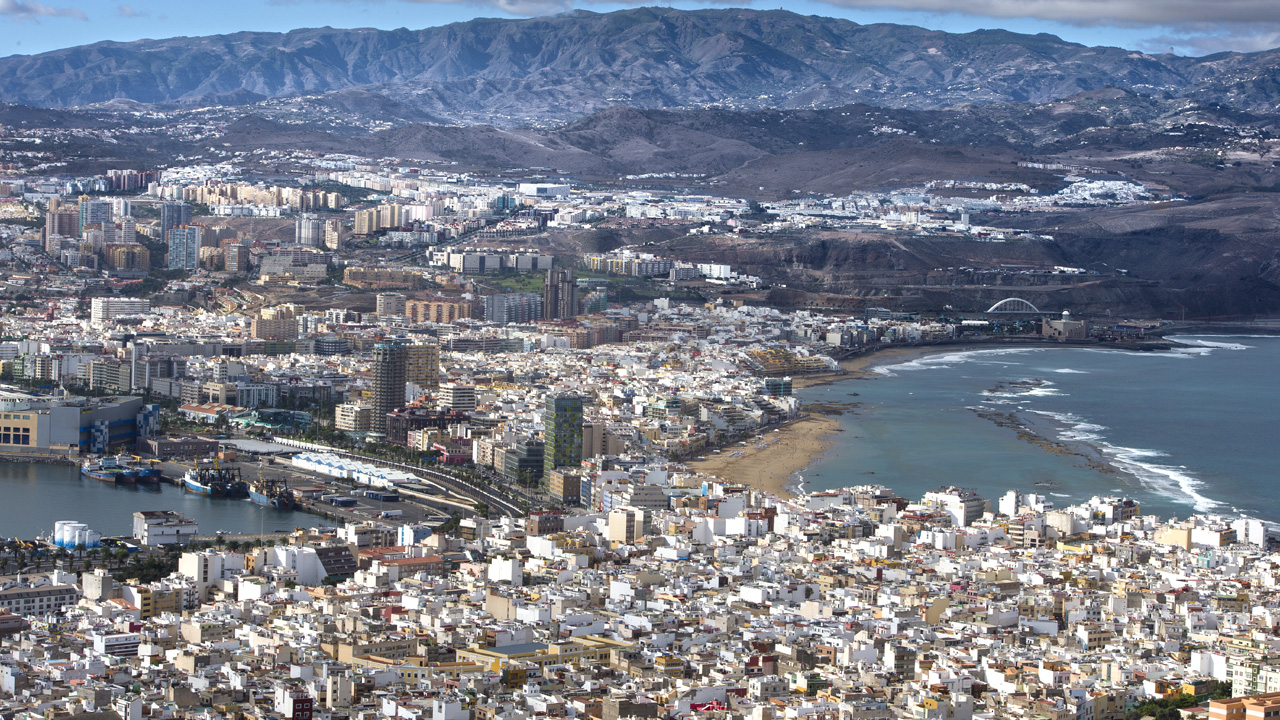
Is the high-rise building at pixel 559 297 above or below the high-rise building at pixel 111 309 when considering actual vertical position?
above

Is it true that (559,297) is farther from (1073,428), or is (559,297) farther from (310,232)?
(1073,428)

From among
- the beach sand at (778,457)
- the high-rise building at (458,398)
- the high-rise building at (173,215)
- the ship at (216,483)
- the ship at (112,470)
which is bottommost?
the ship at (112,470)

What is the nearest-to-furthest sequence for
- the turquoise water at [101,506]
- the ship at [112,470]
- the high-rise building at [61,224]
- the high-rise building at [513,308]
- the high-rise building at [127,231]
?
the turquoise water at [101,506] < the ship at [112,470] < the high-rise building at [513,308] < the high-rise building at [127,231] < the high-rise building at [61,224]

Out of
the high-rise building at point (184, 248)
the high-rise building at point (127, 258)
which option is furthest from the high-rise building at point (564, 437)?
the high-rise building at point (184, 248)

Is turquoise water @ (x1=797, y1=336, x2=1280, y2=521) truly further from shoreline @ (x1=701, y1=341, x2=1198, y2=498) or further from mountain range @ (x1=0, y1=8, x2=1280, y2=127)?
mountain range @ (x1=0, y1=8, x2=1280, y2=127)

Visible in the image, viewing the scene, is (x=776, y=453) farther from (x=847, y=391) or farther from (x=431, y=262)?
(x=431, y=262)

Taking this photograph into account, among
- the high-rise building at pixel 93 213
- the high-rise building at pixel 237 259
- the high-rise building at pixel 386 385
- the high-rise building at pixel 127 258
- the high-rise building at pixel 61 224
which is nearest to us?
the high-rise building at pixel 386 385

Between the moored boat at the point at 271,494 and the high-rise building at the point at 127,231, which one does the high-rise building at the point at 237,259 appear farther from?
the moored boat at the point at 271,494

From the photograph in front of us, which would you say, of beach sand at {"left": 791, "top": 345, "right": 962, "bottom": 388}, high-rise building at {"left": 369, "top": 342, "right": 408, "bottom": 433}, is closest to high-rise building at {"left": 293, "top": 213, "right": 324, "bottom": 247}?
beach sand at {"left": 791, "top": 345, "right": 962, "bottom": 388}
